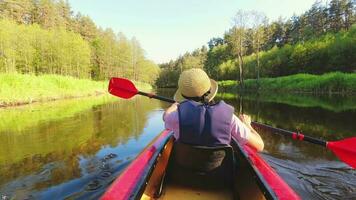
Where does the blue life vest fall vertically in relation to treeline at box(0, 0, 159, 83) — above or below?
below

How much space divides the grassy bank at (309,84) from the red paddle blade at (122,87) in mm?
22905

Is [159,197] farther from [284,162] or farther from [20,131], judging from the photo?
[20,131]

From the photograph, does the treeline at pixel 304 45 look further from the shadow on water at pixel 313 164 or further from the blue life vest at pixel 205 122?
the blue life vest at pixel 205 122

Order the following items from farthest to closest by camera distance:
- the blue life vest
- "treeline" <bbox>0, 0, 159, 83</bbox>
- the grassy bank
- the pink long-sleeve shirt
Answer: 1. "treeline" <bbox>0, 0, 159, 83</bbox>
2. the grassy bank
3. the pink long-sleeve shirt
4. the blue life vest

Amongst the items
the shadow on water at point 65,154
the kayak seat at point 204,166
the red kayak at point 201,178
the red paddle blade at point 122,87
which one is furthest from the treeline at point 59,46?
the kayak seat at point 204,166

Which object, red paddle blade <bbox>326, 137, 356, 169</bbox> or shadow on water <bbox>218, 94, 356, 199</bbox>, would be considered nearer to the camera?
red paddle blade <bbox>326, 137, 356, 169</bbox>

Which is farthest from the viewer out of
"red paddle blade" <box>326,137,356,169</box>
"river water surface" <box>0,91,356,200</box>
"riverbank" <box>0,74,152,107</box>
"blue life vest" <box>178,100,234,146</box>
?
"riverbank" <box>0,74,152,107</box>

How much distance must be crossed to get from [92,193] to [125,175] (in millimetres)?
1578

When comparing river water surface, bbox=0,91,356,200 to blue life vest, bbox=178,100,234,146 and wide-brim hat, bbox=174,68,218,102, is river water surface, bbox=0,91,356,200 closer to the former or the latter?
blue life vest, bbox=178,100,234,146

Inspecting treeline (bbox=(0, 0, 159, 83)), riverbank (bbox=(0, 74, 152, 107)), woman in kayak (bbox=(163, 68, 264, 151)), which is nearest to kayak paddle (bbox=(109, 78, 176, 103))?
woman in kayak (bbox=(163, 68, 264, 151))

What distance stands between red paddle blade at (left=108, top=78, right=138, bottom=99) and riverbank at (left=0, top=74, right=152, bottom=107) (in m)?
13.4

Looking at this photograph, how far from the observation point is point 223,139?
8.36 feet

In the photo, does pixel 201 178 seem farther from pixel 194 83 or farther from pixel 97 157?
pixel 97 157

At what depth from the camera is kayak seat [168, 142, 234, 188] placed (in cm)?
265
